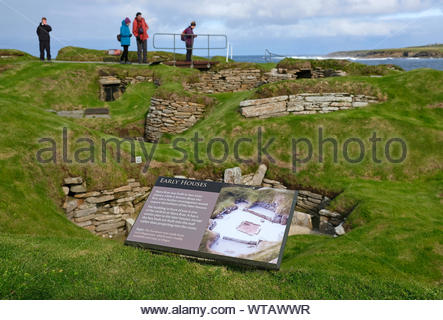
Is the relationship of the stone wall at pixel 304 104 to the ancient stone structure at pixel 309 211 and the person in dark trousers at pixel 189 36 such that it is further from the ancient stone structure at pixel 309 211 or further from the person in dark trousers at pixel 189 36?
the person in dark trousers at pixel 189 36

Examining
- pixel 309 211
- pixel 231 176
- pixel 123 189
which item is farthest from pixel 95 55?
pixel 309 211

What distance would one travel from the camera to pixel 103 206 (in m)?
11.9

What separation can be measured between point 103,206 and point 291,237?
243 inches

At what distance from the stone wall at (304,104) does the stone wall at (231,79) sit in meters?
7.73

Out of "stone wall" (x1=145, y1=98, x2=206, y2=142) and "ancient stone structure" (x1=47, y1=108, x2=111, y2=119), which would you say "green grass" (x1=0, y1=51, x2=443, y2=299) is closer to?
"ancient stone structure" (x1=47, y1=108, x2=111, y2=119)

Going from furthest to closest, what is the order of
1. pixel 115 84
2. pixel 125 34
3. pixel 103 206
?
pixel 125 34 → pixel 115 84 → pixel 103 206

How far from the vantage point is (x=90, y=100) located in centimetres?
2262

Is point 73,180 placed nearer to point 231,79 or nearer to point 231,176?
point 231,176

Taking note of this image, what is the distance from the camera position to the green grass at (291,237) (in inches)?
248

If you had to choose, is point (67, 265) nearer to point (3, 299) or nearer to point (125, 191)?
point (3, 299)

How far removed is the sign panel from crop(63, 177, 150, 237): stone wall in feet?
14.1

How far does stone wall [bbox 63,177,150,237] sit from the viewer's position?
1130 cm

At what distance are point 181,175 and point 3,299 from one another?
862 cm
